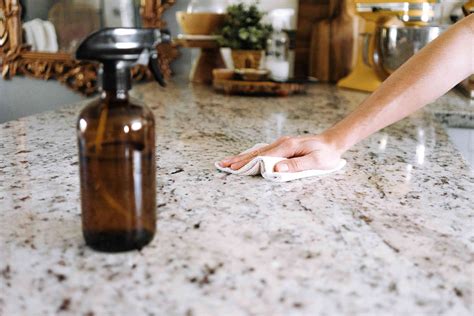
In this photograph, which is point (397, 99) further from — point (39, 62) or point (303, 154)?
point (39, 62)

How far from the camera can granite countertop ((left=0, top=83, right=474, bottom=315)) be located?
488mm

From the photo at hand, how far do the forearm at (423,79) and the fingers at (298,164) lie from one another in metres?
0.09

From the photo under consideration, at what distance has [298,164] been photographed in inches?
34.8

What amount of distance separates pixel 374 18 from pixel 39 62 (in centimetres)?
144

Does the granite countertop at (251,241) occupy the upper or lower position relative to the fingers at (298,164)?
lower

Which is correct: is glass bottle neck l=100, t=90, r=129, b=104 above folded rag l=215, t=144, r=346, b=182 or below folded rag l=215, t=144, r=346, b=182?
above

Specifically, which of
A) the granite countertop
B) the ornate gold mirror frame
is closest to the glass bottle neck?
the granite countertop

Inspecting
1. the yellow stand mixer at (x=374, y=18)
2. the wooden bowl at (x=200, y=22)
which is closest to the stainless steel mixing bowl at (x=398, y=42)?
the yellow stand mixer at (x=374, y=18)

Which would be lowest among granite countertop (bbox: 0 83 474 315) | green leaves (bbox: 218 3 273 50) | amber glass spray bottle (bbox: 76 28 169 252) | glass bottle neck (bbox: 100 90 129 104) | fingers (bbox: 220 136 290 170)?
granite countertop (bbox: 0 83 474 315)

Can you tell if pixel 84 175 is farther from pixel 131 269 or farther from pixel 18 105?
pixel 18 105

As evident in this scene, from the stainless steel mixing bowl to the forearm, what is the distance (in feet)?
2.54

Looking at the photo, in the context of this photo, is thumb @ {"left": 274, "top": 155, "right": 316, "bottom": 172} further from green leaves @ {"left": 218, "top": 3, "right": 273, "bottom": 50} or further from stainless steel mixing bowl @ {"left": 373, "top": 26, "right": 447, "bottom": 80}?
green leaves @ {"left": 218, "top": 3, "right": 273, "bottom": 50}

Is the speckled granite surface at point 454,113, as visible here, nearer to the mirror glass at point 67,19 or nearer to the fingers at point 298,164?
the fingers at point 298,164

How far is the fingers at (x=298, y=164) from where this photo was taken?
34.4 inches
